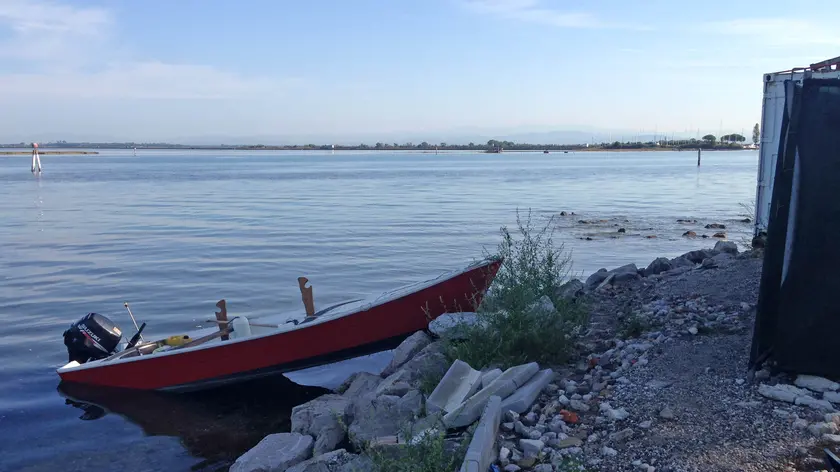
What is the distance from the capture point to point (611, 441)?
482 cm

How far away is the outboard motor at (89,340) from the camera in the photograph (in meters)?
9.78

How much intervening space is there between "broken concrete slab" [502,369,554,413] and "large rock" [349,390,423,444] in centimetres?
85

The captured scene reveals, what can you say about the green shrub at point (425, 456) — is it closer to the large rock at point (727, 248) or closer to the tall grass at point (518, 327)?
the tall grass at point (518, 327)

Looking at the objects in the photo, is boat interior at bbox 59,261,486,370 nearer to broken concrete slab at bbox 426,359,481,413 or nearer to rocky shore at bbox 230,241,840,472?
rocky shore at bbox 230,241,840,472

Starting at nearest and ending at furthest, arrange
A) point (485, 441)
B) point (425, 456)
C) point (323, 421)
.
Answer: point (425, 456)
point (485, 441)
point (323, 421)

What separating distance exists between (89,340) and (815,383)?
879 cm

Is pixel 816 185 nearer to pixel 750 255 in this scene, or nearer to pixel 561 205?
pixel 750 255

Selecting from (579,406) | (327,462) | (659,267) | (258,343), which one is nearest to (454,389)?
(579,406)

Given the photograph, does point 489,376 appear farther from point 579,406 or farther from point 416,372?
point 416,372

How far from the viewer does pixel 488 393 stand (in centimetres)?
565

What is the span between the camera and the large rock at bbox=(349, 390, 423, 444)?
19.6ft

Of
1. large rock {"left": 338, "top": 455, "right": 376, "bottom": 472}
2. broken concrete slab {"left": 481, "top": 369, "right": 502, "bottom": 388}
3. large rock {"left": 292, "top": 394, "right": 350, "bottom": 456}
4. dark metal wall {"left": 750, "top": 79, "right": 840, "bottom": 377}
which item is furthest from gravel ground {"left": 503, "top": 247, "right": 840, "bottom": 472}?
large rock {"left": 292, "top": 394, "right": 350, "bottom": 456}

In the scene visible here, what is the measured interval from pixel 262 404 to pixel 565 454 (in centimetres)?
546

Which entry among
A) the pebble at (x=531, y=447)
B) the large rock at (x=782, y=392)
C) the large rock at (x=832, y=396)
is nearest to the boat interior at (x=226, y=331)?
the pebble at (x=531, y=447)
